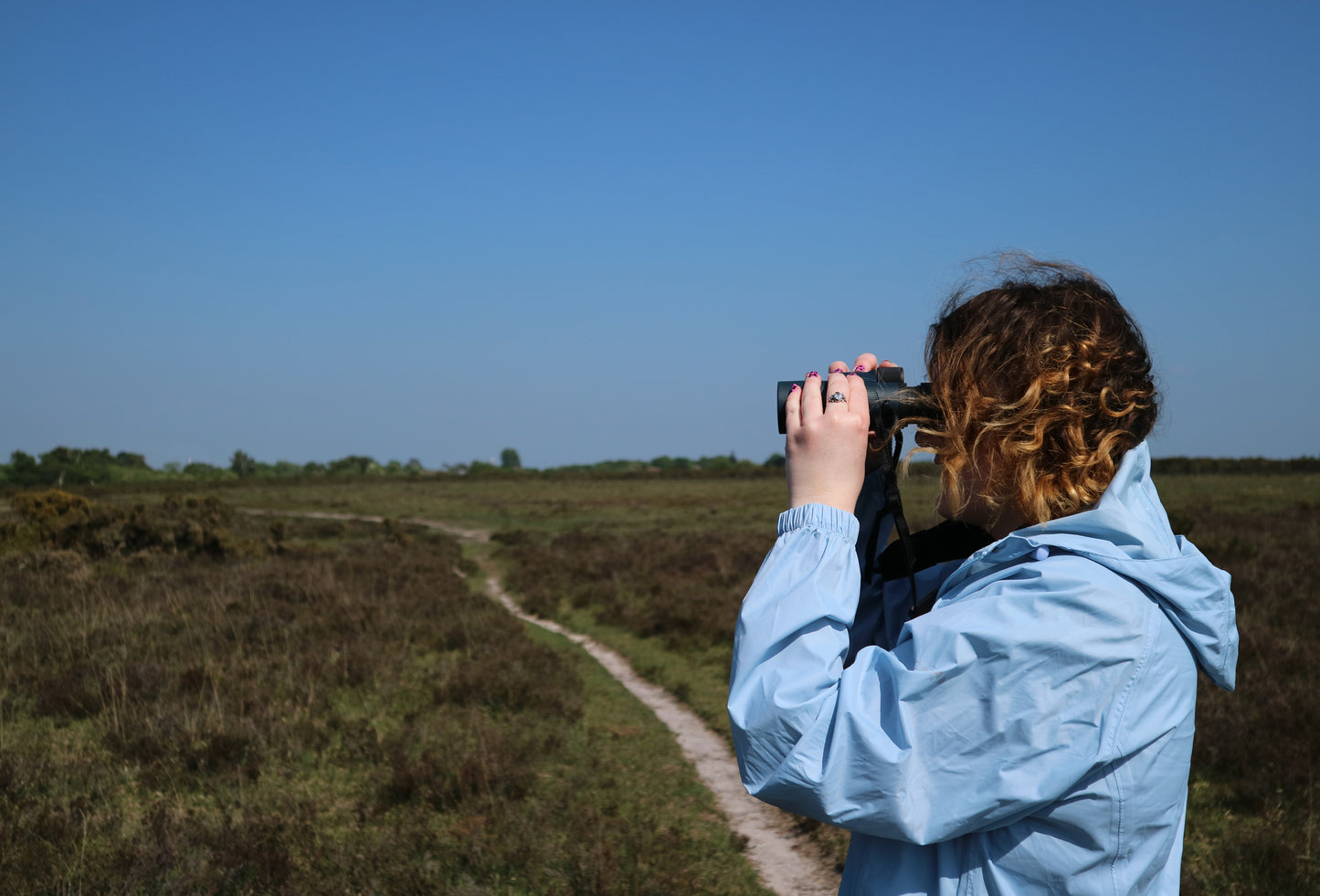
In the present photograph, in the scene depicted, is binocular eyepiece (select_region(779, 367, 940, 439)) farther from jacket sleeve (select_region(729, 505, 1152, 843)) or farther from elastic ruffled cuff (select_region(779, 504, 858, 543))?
jacket sleeve (select_region(729, 505, 1152, 843))

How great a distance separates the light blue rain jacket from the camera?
96 cm

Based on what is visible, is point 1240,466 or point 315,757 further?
point 1240,466

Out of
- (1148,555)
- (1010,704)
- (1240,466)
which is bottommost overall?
(1240,466)

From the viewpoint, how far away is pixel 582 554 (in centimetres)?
1761

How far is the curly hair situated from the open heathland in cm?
29

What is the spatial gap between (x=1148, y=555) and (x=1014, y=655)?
9.5 inches

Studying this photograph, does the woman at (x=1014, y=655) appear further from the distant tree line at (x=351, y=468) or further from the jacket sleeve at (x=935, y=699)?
the distant tree line at (x=351, y=468)

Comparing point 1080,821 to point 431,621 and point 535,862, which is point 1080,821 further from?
point 431,621

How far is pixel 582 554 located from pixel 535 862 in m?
13.2

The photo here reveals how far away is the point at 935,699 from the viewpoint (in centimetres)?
98

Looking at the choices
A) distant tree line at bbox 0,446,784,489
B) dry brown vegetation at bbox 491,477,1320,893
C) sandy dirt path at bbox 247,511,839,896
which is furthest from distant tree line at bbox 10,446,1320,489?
sandy dirt path at bbox 247,511,839,896

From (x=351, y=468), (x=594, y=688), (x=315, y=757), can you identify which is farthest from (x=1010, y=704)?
(x=351, y=468)

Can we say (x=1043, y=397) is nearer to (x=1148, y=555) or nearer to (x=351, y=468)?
(x=1148, y=555)

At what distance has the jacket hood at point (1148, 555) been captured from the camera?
1.00 meters
